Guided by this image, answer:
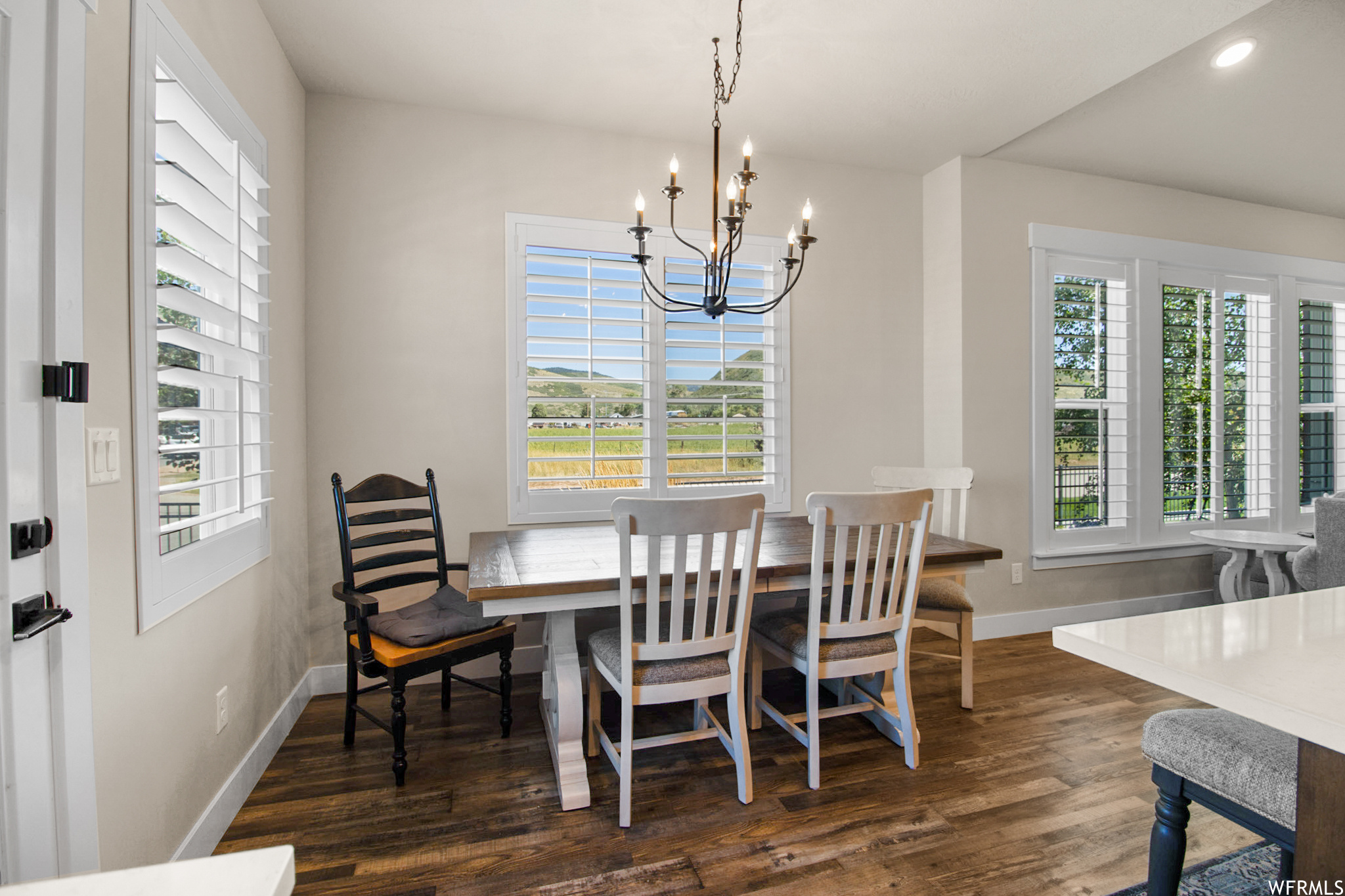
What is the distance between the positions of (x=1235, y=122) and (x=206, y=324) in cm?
463

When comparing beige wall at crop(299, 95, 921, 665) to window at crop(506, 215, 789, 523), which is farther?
window at crop(506, 215, 789, 523)

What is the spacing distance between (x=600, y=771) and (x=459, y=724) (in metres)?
0.70

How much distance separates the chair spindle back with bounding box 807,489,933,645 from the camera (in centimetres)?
199

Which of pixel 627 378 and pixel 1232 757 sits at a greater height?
pixel 627 378

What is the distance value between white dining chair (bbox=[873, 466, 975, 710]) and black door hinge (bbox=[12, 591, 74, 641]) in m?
2.48

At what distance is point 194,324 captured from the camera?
1928 mm

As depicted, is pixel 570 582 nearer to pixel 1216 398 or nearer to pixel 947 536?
pixel 947 536

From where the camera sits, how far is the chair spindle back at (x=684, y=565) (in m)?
1.78

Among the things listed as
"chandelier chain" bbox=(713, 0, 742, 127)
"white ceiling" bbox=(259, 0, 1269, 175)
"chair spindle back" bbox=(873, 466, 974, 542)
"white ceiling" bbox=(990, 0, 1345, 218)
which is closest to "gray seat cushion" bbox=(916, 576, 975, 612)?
"chair spindle back" bbox=(873, 466, 974, 542)

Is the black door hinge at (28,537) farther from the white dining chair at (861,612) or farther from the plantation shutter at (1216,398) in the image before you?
the plantation shutter at (1216,398)

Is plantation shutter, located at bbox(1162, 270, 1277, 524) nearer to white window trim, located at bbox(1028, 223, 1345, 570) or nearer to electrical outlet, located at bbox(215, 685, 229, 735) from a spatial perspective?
white window trim, located at bbox(1028, 223, 1345, 570)

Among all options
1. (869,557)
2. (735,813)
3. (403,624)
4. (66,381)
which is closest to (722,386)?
(869,557)

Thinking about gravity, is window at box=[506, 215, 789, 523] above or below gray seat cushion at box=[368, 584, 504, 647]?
above

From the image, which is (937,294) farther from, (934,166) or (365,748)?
(365,748)
